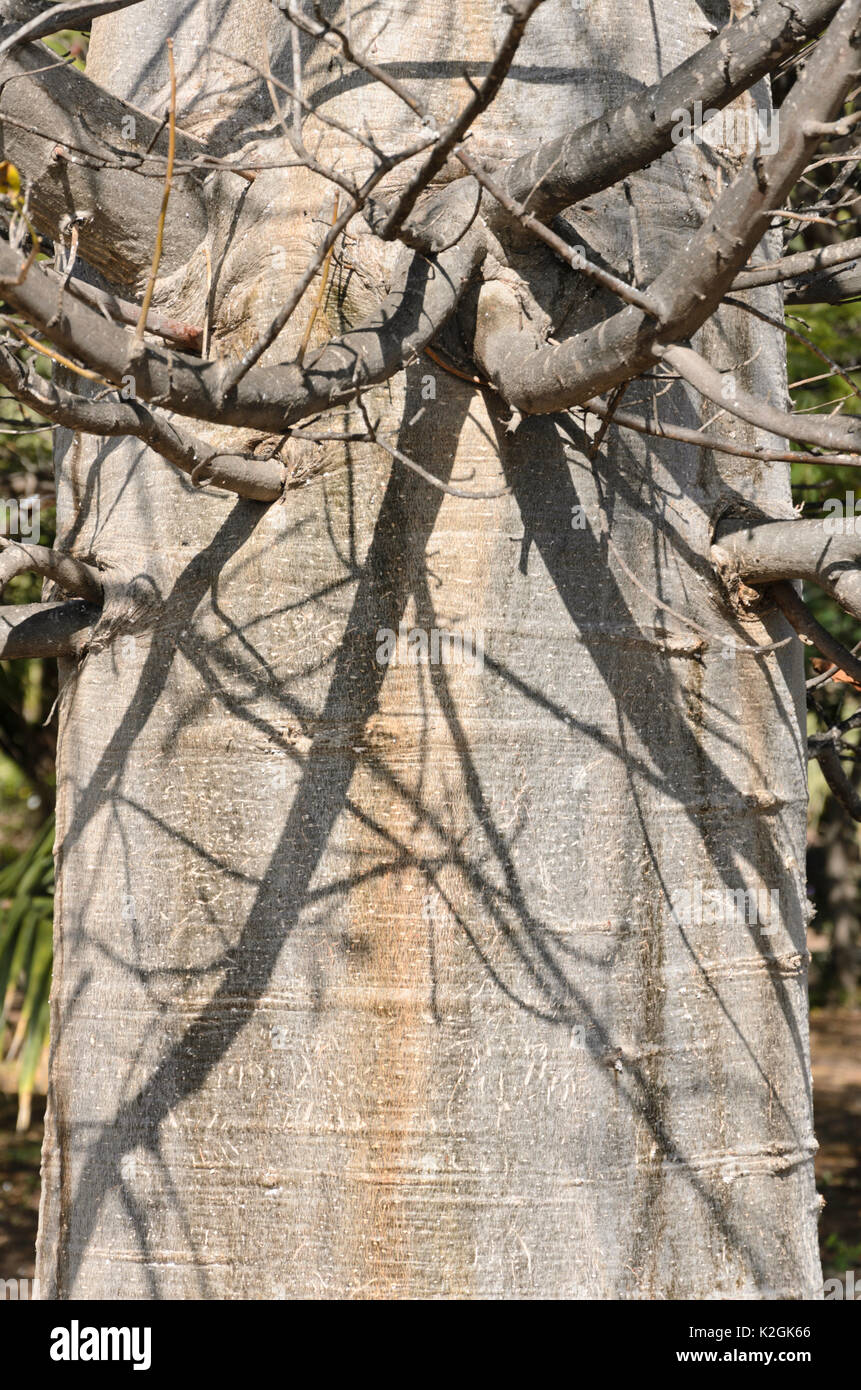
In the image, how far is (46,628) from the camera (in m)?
2.21

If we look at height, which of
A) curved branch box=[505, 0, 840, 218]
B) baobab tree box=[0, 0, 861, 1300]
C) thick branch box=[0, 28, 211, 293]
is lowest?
baobab tree box=[0, 0, 861, 1300]

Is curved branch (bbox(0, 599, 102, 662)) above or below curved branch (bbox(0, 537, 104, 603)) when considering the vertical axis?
below

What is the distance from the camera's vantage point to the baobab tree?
1878mm

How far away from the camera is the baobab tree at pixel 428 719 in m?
1.88

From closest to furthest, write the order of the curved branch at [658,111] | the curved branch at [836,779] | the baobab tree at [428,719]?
1. the curved branch at [658,111]
2. the baobab tree at [428,719]
3. the curved branch at [836,779]

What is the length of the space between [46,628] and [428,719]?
2.43ft

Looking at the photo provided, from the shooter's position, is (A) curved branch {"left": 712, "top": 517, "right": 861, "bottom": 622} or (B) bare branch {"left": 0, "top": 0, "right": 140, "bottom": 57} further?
(A) curved branch {"left": 712, "top": 517, "right": 861, "bottom": 622}

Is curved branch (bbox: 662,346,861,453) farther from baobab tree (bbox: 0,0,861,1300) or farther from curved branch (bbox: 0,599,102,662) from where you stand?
curved branch (bbox: 0,599,102,662)

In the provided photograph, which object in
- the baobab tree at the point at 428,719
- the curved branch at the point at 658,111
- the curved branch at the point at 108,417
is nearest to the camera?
the curved branch at the point at 108,417

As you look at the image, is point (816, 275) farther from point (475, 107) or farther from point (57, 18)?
point (57, 18)

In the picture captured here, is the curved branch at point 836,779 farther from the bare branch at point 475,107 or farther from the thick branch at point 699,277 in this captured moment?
the bare branch at point 475,107

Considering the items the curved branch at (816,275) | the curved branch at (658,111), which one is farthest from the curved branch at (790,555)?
the curved branch at (658,111)

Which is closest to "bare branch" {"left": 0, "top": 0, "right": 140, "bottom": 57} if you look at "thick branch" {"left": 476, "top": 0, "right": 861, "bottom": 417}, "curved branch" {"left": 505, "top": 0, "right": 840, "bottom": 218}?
"curved branch" {"left": 505, "top": 0, "right": 840, "bottom": 218}
